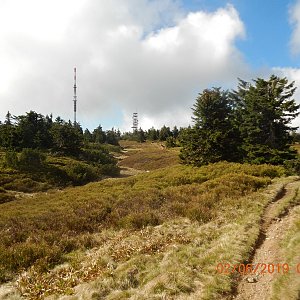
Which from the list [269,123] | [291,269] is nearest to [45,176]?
[269,123]

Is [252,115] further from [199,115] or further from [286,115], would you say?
Answer: [199,115]

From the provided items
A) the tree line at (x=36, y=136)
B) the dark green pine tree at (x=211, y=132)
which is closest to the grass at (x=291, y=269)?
the dark green pine tree at (x=211, y=132)

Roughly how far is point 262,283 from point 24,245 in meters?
7.28

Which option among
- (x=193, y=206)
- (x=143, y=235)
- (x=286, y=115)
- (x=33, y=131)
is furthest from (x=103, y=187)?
(x=33, y=131)

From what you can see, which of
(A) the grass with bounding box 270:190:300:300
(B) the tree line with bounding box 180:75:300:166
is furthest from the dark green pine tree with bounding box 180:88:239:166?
(A) the grass with bounding box 270:190:300:300

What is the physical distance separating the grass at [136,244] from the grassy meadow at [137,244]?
3 centimetres

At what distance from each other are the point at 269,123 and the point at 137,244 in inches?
891

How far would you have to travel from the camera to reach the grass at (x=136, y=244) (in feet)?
22.7

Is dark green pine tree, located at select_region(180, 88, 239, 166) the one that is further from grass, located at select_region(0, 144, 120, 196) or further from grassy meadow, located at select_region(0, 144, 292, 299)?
grass, located at select_region(0, 144, 120, 196)

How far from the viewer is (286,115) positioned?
2766 centimetres

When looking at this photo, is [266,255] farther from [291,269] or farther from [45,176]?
[45,176]
